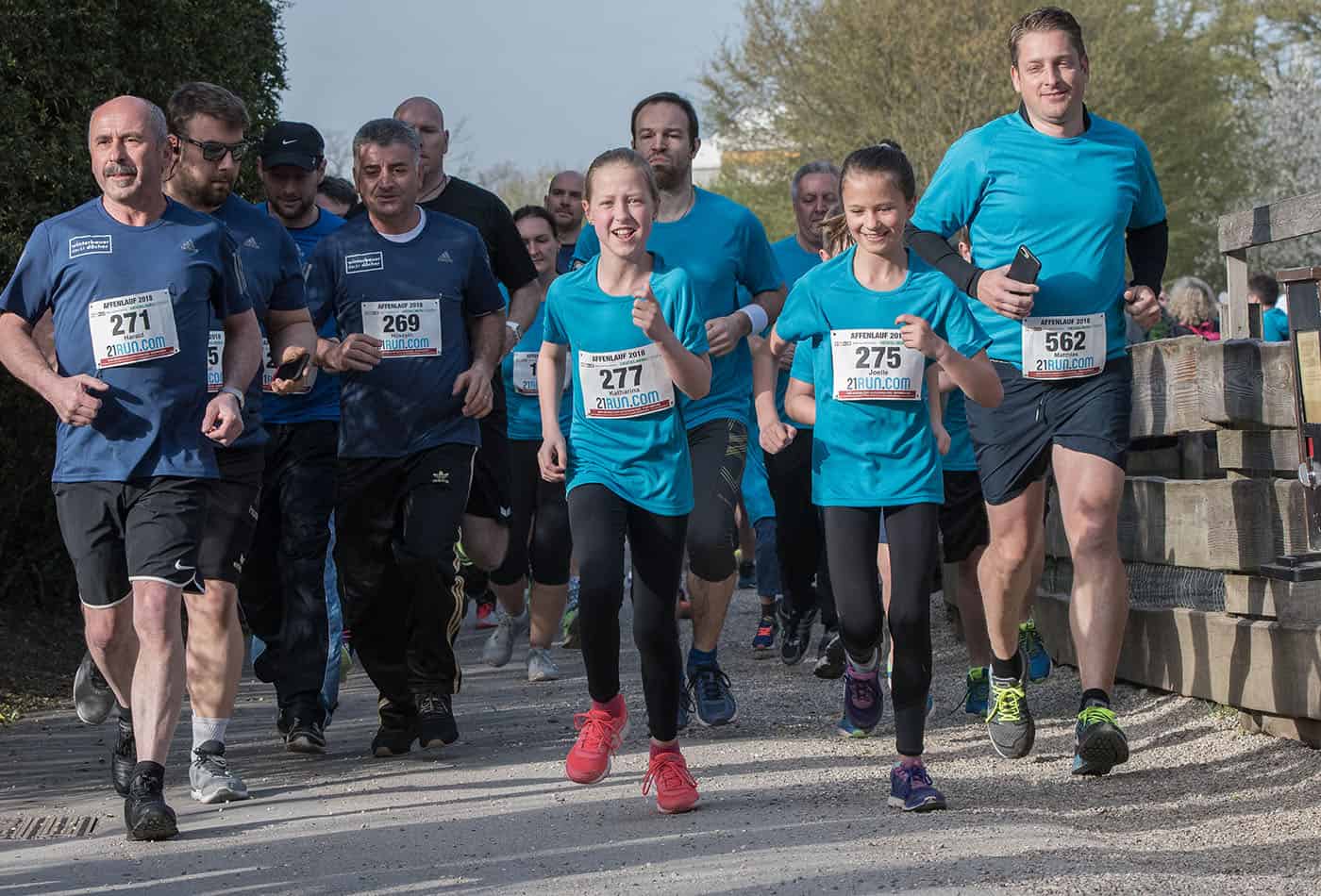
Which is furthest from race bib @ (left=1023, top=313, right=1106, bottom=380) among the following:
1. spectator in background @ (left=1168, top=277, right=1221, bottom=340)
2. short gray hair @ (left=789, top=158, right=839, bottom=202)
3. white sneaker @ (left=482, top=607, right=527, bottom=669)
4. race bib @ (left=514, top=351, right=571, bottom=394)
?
spectator in background @ (left=1168, top=277, right=1221, bottom=340)

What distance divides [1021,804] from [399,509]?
2.75 meters

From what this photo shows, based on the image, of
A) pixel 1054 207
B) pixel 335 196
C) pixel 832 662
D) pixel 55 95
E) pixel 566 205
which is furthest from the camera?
pixel 566 205

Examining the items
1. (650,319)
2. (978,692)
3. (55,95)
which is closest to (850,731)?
(978,692)

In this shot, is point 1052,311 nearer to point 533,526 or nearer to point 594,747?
point 594,747

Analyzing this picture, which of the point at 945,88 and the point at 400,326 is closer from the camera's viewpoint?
the point at 400,326

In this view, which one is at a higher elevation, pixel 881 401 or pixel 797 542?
pixel 881 401

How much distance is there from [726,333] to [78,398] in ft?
7.87

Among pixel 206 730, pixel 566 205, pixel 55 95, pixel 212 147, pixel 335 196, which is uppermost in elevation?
pixel 55 95

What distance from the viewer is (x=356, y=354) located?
7352mm

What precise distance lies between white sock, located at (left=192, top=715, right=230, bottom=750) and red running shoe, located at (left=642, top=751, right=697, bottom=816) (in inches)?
63.8

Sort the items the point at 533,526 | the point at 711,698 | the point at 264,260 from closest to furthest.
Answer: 1. the point at 264,260
2. the point at 711,698
3. the point at 533,526

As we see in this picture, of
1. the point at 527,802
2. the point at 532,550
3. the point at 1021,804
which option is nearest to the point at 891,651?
the point at 1021,804

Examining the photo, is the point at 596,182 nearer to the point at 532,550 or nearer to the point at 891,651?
the point at 891,651

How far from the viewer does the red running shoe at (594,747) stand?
610 cm
